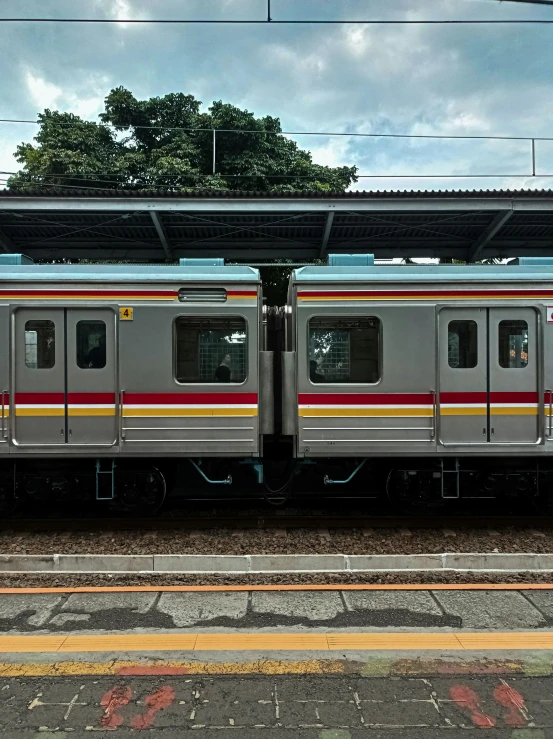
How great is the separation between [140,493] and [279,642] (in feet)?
11.4

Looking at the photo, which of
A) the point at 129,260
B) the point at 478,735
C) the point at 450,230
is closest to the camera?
the point at 478,735

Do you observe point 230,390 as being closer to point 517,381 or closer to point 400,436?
point 400,436

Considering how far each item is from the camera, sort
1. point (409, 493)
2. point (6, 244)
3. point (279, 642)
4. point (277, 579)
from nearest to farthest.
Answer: point (279, 642) < point (277, 579) < point (409, 493) < point (6, 244)

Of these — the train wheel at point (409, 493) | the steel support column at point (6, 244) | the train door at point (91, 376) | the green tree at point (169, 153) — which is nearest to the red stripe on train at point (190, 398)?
the train door at point (91, 376)

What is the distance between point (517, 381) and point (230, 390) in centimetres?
350

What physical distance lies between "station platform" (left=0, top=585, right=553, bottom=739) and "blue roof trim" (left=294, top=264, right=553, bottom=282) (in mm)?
3439

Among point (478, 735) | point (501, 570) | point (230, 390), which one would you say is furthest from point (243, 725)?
point (230, 390)

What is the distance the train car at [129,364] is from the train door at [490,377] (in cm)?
237

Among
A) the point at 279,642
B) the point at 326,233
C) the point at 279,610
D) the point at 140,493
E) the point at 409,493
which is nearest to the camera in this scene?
the point at 279,642

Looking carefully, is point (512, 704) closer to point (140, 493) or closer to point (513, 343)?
point (513, 343)

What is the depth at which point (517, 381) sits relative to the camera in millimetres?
6211

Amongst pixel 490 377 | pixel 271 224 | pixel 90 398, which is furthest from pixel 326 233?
pixel 90 398

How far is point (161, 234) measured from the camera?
31.9 feet

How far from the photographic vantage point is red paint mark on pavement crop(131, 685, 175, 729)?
9.43 ft
